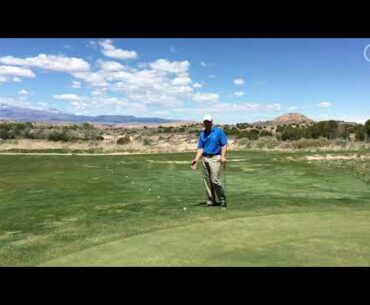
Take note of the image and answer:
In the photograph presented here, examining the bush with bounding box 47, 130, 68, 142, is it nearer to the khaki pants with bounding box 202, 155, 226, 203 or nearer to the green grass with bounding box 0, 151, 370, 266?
the green grass with bounding box 0, 151, 370, 266

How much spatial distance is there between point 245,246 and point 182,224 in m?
2.11

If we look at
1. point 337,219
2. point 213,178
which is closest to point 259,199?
point 213,178

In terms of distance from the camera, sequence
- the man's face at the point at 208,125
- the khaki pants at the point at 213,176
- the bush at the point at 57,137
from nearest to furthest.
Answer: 1. the khaki pants at the point at 213,176
2. the man's face at the point at 208,125
3. the bush at the point at 57,137

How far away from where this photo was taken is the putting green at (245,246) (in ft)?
19.9

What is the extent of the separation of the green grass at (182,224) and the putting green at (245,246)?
0.04ft

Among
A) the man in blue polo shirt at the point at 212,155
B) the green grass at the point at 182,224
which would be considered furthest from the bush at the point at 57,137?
the man in blue polo shirt at the point at 212,155

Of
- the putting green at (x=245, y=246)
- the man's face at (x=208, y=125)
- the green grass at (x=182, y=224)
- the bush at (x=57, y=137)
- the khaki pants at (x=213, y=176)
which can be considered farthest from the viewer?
the bush at (x=57, y=137)

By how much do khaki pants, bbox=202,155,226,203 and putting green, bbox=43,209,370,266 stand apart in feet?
7.65

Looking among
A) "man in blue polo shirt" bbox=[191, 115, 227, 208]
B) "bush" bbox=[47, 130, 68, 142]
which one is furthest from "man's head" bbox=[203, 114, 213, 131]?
"bush" bbox=[47, 130, 68, 142]

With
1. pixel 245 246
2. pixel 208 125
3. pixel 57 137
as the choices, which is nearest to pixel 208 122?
pixel 208 125

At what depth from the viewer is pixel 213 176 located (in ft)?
36.6

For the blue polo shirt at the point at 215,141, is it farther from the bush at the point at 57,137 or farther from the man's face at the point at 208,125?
the bush at the point at 57,137
